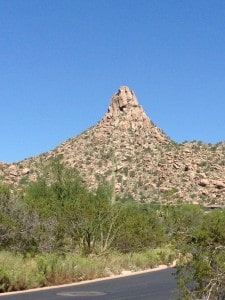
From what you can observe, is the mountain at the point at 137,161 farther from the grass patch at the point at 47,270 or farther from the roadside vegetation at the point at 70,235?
the grass patch at the point at 47,270

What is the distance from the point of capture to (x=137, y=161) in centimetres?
7581

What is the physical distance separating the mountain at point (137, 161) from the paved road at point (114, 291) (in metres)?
41.4

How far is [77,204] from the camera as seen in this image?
3127 cm

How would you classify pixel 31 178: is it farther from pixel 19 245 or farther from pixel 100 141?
pixel 19 245

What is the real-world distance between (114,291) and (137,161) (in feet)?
183

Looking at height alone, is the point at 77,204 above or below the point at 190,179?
below

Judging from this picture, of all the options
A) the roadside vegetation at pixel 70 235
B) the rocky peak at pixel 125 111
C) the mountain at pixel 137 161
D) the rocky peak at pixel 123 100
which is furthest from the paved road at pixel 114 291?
the rocky peak at pixel 123 100

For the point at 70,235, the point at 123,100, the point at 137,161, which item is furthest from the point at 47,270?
the point at 123,100

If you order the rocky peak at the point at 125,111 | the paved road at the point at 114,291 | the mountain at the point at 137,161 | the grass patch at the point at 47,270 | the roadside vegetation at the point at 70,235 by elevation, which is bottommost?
the paved road at the point at 114,291

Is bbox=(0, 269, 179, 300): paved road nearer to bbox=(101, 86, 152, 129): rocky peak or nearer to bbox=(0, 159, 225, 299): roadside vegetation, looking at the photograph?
bbox=(0, 159, 225, 299): roadside vegetation

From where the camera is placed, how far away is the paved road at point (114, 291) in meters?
18.3

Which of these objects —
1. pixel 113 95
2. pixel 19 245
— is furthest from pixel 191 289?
pixel 113 95

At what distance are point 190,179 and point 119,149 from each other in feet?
31.3

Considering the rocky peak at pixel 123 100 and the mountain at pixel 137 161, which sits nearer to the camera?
the mountain at pixel 137 161
